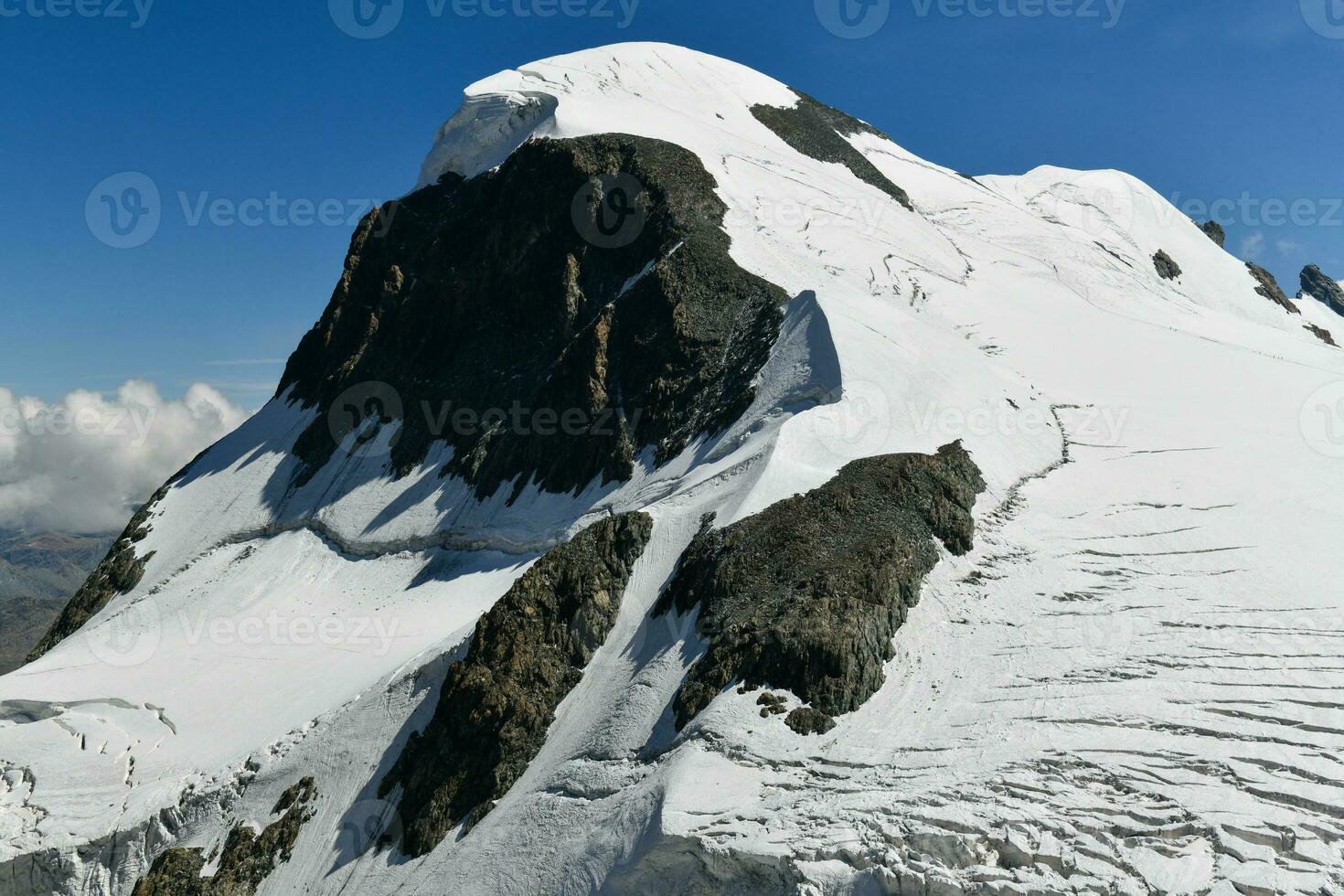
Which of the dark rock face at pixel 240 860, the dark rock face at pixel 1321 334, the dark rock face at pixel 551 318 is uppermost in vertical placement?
the dark rock face at pixel 1321 334

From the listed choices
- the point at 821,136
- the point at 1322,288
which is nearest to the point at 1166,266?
the point at 821,136

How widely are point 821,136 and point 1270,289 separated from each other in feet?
128

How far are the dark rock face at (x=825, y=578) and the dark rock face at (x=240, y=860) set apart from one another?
14.4 meters

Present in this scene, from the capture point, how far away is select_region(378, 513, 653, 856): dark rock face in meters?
25.5

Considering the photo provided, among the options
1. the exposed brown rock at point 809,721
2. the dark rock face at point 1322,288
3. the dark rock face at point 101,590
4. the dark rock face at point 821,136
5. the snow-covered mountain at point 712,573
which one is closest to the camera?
the snow-covered mountain at point 712,573

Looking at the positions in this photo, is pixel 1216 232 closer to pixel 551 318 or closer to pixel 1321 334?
pixel 1321 334

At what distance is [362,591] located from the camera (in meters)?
43.1

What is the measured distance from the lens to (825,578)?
24.4m

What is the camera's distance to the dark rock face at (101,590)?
50.7 meters

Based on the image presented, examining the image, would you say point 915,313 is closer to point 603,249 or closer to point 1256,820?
point 603,249

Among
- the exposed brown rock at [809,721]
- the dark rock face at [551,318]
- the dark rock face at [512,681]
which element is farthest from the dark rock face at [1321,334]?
the exposed brown rock at [809,721]

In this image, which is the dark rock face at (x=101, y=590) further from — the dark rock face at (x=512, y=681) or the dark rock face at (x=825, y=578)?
the dark rock face at (x=825, y=578)

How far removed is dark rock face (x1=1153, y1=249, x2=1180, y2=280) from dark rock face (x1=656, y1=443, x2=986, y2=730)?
4224 centimetres

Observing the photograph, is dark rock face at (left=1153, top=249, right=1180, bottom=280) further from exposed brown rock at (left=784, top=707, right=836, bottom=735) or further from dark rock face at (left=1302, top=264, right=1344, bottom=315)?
exposed brown rock at (left=784, top=707, right=836, bottom=735)
